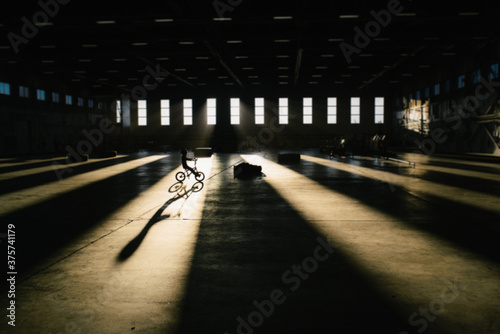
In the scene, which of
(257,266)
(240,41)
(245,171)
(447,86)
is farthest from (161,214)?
(447,86)

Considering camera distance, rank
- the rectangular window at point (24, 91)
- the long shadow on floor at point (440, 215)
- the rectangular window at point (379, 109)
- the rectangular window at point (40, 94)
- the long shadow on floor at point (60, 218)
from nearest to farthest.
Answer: the long shadow on floor at point (60, 218) → the long shadow on floor at point (440, 215) → the rectangular window at point (24, 91) → the rectangular window at point (40, 94) → the rectangular window at point (379, 109)

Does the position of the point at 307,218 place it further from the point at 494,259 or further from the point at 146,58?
the point at 146,58

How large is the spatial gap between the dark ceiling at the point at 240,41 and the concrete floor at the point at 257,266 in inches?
488

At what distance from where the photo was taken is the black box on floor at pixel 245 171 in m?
14.5

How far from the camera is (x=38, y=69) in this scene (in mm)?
35281

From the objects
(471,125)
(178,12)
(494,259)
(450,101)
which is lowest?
(494,259)

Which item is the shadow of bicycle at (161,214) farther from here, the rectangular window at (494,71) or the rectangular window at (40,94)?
the rectangular window at (40,94)

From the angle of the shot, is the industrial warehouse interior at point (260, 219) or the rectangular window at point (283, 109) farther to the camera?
the rectangular window at point (283, 109)

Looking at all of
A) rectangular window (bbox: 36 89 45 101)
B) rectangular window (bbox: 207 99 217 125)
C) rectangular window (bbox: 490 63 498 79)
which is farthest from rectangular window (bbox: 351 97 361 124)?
rectangular window (bbox: 36 89 45 101)

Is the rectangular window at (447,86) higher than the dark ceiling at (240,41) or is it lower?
lower

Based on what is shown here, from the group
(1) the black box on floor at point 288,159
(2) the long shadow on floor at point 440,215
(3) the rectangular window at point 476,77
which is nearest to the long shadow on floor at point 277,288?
(2) the long shadow on floor at point 440,215

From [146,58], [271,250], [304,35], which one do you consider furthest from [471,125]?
[271,250]

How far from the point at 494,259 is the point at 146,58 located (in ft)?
103

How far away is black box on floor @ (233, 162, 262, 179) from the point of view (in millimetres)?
14516
